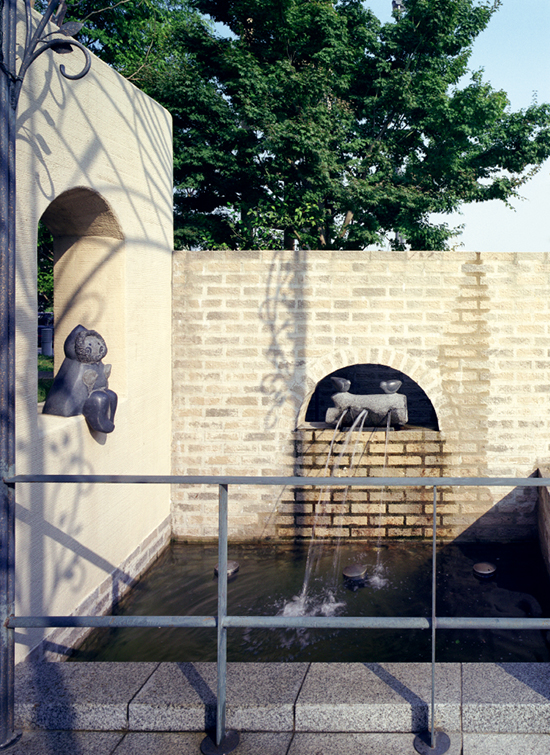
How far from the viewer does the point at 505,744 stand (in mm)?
2133

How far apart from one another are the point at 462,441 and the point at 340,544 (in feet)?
5.97

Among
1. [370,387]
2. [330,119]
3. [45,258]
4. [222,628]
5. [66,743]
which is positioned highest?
[330,119]

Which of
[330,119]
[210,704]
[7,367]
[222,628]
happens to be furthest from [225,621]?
[330,119]

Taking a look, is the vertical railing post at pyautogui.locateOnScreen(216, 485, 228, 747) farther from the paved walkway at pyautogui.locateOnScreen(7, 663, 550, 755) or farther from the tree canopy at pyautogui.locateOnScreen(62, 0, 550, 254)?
the tree canopy at pyautogui.locateOnScreen(62, 0, 550, 254)

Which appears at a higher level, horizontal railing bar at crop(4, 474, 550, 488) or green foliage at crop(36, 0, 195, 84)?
green foliage at crop(36, 0, 195, 84)

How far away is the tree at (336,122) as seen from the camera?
12781mm

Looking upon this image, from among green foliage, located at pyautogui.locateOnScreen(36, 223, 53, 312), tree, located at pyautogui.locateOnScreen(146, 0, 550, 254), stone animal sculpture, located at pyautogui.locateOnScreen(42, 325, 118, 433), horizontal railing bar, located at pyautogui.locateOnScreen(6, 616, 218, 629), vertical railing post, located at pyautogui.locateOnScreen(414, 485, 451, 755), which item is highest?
tree, located at pyautogui.locateOnScreen(146, 0, 550, 254)

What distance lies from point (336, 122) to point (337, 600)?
12.0 meters

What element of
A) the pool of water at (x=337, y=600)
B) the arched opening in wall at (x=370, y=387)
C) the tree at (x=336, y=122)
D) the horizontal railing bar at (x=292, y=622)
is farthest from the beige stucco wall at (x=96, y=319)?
the tree at (x=336, y=122)

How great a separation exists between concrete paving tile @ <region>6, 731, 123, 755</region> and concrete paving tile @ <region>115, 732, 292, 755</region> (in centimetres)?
6

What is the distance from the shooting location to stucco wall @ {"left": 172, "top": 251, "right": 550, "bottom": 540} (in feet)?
20.9

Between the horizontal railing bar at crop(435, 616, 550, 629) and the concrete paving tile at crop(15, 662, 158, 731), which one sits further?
the concrete paving tile at crop(15, 662, 158, 731)

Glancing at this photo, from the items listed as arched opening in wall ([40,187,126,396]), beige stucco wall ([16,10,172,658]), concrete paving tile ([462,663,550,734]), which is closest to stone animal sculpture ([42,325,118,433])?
beige stucco wall ([16,10,172,658])

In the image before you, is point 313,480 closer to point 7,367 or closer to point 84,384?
point 7,367
